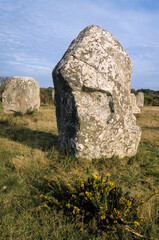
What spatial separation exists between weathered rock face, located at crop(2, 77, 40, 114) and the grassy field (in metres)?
5.27

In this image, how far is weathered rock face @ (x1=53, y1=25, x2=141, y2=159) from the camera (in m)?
4.44

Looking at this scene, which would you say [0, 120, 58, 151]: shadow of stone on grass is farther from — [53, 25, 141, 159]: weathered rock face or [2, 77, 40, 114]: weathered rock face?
[2, 77, 40, 114]: weathered rock face

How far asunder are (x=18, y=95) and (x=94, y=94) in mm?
8058

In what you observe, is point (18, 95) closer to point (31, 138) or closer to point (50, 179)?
point (31, 138)

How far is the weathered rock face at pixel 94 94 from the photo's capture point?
4438 millimetres

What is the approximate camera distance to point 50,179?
3756 millimetres

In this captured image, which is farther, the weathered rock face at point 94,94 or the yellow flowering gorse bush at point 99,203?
the weathered rock face at point 94,94

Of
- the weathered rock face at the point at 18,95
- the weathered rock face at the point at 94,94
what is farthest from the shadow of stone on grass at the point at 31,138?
the weathered rock face at the point at 18,95

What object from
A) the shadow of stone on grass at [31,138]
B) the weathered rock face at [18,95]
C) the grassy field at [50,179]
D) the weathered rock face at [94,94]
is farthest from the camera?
the weathered rock face at [18,95]

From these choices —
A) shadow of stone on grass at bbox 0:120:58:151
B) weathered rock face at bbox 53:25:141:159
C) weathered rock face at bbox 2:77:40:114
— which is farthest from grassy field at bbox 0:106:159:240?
weathered rock face at bbox 2:77:40:114

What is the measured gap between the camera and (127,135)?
5066 mm

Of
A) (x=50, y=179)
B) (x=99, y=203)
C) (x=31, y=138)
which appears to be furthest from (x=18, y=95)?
(x=99, y=203)

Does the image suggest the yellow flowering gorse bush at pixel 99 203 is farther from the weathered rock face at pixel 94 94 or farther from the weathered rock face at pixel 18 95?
the weathered rock face at pixel 18 95

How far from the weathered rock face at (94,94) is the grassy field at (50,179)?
405mm
